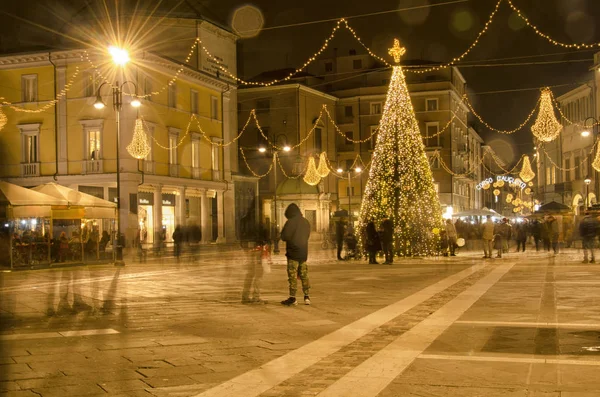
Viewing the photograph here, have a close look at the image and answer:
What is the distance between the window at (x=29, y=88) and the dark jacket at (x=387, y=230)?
2468cm

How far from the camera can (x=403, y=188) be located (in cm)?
2670

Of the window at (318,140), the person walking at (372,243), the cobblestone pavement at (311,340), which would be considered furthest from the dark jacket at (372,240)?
the window at (318,140)

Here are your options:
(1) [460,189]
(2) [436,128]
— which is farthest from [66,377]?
(1) [460,189]

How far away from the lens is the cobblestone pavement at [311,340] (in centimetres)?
663

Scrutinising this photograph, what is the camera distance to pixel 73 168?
133ft

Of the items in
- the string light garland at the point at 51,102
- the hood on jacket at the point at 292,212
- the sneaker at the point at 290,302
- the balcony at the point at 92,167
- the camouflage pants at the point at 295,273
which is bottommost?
the sneaker at the point at 290,302

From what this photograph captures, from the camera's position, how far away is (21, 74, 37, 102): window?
40.5 meters

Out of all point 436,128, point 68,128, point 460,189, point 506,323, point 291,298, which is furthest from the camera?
point 460,189

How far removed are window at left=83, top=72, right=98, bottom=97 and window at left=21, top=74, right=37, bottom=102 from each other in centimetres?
300

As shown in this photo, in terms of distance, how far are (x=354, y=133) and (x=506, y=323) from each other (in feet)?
203

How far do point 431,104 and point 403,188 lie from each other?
4472 cm

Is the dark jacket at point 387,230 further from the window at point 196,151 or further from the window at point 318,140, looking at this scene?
the window at point 318,140

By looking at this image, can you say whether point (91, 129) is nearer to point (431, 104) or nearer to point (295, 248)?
point (295, 248)

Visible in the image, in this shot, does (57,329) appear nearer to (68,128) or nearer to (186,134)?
(68,128)
